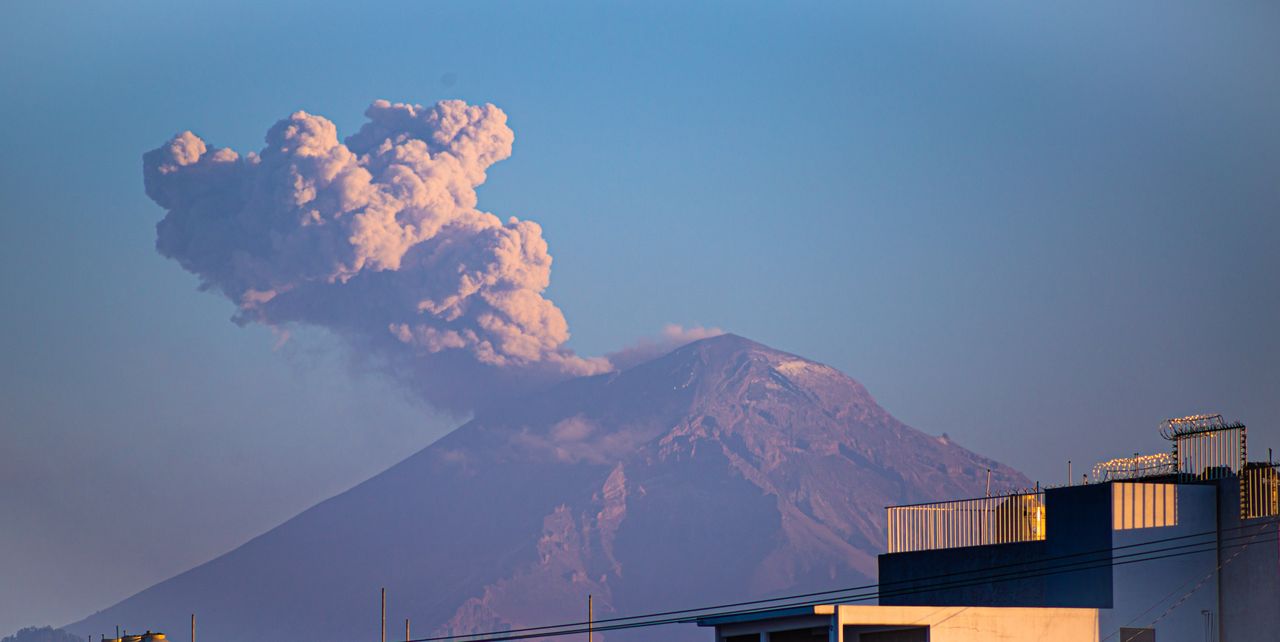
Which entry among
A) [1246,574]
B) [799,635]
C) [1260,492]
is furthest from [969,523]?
[799,635]

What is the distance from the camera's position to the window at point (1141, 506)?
57.2m

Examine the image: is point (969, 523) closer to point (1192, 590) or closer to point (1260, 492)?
point (1192, 590)

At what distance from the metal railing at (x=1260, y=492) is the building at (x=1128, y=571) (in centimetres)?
4

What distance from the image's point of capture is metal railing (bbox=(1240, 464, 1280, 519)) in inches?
2223

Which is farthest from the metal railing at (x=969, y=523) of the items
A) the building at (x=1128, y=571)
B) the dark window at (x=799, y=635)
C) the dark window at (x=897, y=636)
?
the dark window at (x=799, y=635)

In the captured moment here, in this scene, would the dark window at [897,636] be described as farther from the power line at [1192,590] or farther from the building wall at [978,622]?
the power line at [1192,590]

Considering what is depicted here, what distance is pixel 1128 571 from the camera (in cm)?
5688

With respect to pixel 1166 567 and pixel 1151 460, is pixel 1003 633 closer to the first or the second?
pixel 1166 567

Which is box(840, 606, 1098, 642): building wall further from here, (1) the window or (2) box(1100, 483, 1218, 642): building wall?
(1) the window

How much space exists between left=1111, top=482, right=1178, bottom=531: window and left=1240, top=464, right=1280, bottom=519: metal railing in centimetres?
208

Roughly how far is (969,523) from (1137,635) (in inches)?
358

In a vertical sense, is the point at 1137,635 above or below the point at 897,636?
above

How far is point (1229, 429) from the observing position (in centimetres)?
6125

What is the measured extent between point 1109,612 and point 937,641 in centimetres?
771
